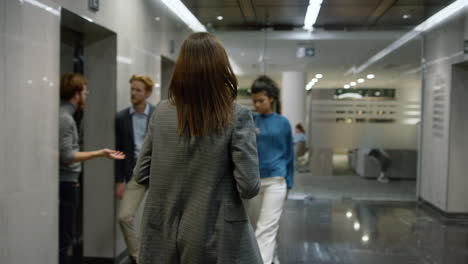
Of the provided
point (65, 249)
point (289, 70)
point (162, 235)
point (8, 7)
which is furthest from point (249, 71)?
point (162, 235)

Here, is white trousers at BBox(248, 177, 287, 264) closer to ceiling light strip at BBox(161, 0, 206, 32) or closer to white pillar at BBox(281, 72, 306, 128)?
ceiling light strip at BBox(161, 0, 206, 32)

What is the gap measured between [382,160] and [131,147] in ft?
17.1

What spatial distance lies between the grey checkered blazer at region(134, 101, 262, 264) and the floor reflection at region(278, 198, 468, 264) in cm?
326

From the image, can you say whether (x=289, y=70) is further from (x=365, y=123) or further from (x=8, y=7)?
(x=8, y=7)

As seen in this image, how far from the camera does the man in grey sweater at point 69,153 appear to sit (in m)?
3.53

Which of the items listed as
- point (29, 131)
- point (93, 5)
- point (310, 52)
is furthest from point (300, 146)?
point (29, 131)

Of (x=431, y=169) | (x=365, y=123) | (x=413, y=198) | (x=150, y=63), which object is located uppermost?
(x=150, y=63)

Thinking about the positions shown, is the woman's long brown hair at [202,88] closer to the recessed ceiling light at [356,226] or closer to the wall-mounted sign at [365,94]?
the recessed ceiling light at [356,226]

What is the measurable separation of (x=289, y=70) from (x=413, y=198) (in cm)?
287

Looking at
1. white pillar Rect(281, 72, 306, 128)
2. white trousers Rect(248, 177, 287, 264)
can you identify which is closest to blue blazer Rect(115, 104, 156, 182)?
white trousers Rect(248, 177, 287, 264)

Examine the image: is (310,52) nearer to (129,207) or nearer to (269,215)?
(269,215)

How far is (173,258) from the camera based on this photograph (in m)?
1.76

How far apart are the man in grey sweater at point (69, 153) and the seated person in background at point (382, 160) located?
5.62m

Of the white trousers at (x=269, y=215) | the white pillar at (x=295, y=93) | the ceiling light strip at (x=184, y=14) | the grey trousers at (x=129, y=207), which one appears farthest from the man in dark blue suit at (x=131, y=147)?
the white pillar at (x=295, y=93)
